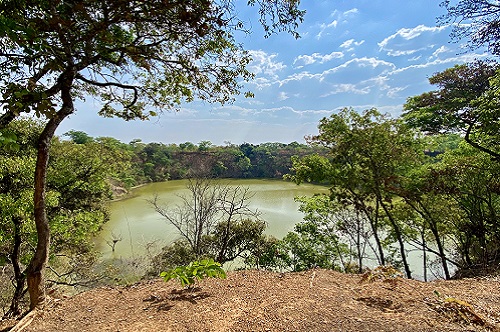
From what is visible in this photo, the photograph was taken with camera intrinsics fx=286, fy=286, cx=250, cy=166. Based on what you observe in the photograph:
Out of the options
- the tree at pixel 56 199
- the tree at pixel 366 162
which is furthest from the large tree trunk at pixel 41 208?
the tree at pixel 366 162

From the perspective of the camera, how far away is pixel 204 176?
9375 mm

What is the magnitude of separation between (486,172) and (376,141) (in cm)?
187

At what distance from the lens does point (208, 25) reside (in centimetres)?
208

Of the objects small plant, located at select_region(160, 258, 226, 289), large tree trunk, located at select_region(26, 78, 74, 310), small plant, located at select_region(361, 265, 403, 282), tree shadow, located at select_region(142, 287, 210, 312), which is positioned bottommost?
small plant, located at select_region(361, 265, 403, 282)

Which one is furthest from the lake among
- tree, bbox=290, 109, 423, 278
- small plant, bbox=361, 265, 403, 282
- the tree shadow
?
small plant, bbox=361, 265, 403, 282

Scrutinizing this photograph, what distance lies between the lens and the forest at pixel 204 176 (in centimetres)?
196

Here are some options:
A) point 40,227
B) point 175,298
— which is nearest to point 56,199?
point 40,227

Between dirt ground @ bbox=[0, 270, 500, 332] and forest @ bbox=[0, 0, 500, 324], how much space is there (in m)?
0.50

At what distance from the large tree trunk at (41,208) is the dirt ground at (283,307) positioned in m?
0.17

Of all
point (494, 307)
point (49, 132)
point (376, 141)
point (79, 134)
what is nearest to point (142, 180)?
point (79, 134)

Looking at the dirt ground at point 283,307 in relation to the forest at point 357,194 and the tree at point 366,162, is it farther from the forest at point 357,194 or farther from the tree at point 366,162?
the tree at point 366,162

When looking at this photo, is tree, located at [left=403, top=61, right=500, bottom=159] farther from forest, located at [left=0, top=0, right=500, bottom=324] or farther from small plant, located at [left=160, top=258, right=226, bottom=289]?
small plant, located at [left=160, top=258, right=226, bottom=289]

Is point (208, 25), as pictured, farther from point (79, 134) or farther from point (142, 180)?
point (142, 180)

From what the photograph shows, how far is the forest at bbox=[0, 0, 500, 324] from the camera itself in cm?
196
